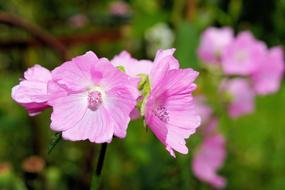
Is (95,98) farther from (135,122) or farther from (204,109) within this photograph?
(135,122)

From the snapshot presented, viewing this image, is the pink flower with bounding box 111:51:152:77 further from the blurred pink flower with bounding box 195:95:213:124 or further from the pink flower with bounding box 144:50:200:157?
the blurred pink flower with bounding box 195:95:213:124

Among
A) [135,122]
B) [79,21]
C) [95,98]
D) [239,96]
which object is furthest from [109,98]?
[79,21]

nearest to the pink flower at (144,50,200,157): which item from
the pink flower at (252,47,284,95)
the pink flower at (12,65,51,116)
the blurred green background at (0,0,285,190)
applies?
the pink flower at (12,65,51,116)

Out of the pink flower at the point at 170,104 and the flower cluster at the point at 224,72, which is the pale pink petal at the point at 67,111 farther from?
the flower cluster at the point at 224,72

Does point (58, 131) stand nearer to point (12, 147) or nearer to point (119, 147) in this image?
point (119, 147)

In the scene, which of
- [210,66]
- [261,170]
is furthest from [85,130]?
[261,170]
